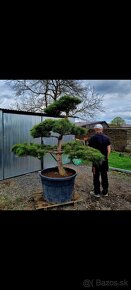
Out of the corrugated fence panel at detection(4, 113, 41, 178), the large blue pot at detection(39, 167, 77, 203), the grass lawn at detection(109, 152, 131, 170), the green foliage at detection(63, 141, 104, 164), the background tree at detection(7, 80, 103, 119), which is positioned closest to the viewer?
the green foliage at detection(63, 141, 104, 164)

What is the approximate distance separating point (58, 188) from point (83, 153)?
68 centimetres

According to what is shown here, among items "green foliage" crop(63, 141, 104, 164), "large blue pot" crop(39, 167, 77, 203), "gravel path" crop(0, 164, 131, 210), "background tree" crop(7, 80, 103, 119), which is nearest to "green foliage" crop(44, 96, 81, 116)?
"green foliage" crop(63, 141, 104, 164)

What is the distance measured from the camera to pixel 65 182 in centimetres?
256

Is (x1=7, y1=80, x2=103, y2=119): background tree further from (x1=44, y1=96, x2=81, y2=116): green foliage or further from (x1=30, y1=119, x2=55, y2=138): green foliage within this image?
(x1=30, y1=119, x2=55, y2=138): green foliage

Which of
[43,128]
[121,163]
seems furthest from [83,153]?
[121,163]

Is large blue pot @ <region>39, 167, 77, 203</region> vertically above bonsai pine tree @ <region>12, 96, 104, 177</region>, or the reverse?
bonsai pine tree @ <region>12, 96, 104, 177</region>

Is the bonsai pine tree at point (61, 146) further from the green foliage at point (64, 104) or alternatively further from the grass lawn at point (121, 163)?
the grass lawn at point (121, 163)

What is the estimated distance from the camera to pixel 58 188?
8.41ft

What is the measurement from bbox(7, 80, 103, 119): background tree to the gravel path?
5599 millimetres

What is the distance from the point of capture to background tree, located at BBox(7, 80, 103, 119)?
29.4 feet
